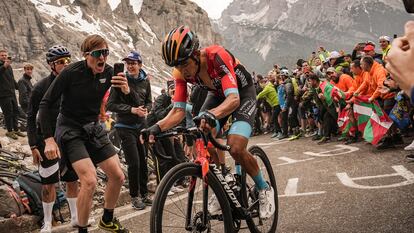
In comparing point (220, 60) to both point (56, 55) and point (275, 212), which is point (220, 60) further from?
point (56, 55)

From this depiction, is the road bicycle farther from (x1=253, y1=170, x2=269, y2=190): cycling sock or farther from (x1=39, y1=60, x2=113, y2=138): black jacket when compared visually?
(x1=39, y1=60, x2=113, y2=138): black jacket

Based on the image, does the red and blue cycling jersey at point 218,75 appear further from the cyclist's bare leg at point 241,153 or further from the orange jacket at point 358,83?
the orange jacket at point 358,83

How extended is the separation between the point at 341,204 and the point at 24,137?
30.3ft

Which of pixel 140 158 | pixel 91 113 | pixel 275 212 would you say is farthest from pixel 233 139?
pixel 140 158

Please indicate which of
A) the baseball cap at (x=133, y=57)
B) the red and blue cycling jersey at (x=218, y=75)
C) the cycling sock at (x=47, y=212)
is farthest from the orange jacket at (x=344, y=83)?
the cycling sock at (x=47, y=212)

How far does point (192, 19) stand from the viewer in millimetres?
183875

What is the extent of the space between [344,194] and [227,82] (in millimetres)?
2879

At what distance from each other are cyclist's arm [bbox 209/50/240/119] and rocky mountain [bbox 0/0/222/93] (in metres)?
92.6

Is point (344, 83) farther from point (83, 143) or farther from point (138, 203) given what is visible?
point (83, 143)

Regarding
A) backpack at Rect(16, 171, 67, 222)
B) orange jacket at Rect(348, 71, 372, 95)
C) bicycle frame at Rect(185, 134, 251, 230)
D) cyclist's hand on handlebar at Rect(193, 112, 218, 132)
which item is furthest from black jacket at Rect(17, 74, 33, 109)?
cyclist's hand on handlebar at Rect(193, 112, 218, 132)

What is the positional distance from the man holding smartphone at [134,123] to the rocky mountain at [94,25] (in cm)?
8942

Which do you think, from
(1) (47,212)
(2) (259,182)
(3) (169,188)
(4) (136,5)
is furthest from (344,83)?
(4) (136,5)

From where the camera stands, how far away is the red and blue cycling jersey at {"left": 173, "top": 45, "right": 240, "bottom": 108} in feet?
12.6

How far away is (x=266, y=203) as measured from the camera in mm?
4105
